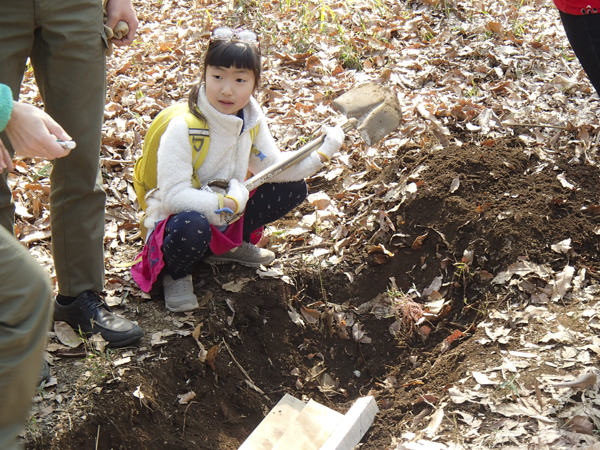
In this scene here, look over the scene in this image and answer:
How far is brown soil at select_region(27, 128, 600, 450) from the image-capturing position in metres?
2.90

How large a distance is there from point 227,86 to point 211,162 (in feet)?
1.44

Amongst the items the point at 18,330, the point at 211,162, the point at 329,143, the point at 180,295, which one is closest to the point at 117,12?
the point at 211,162

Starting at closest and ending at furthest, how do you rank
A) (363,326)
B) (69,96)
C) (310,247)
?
1. (69,96)
2. (363,326)
3. (310,247)

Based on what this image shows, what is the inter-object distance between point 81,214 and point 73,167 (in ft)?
0.83

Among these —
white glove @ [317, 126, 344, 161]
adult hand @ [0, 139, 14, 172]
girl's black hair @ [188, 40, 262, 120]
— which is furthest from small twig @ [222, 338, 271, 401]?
adult hand @ [0, 139, 14, 172]

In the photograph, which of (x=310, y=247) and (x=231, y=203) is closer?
(x=231, y=203)

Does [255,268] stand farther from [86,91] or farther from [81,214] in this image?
[86,91]

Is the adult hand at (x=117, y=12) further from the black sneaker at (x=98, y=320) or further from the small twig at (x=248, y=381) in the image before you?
the small twig at (x=248, y=381)

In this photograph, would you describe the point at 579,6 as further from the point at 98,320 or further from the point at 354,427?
the point at 98,320

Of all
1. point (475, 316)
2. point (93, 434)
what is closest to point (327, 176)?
point (475, 316)

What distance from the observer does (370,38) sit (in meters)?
6.15

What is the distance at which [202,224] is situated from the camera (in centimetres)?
308

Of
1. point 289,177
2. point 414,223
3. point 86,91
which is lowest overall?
point 414,223

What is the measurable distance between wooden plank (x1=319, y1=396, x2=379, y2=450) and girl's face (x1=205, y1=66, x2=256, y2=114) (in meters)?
1.74
